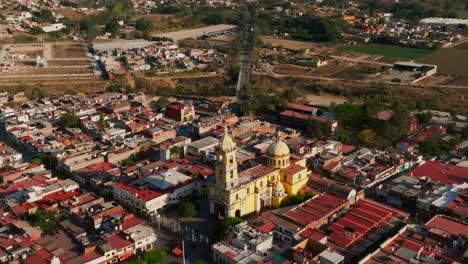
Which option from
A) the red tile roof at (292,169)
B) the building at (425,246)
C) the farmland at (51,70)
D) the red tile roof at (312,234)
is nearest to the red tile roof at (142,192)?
the red tile roof at (292,169)

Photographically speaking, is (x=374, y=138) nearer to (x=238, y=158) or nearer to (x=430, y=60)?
(x=238, y=158)

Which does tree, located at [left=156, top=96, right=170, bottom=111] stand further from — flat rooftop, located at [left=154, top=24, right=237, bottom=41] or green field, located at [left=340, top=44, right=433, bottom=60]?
green field, located at [left=340, top=44, right=433, bottom=60]

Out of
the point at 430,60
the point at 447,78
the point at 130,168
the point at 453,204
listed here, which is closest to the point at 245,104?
the point at 130,168

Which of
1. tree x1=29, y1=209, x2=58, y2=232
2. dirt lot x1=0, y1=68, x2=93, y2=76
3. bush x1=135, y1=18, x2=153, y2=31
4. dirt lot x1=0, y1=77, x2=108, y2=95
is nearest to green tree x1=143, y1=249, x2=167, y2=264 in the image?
tree x1=29, y1=209, x2=58, y2=232

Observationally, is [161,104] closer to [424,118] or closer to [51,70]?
[424,118]

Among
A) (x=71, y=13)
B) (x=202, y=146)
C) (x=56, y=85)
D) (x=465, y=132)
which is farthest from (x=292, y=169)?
(x=71, y=13)
